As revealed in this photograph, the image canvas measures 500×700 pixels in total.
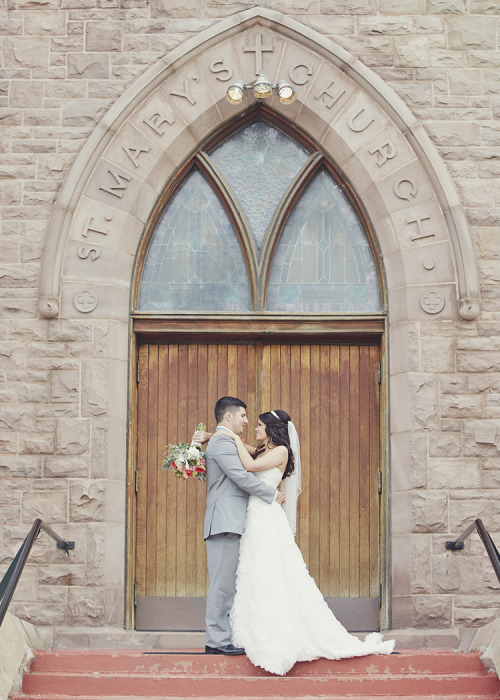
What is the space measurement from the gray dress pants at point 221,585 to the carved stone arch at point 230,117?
2.42 metres

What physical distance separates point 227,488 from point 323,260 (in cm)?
271

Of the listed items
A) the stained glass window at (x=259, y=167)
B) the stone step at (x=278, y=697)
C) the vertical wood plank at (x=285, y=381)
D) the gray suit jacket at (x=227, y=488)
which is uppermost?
the stained glass window at (x=259, y=167)

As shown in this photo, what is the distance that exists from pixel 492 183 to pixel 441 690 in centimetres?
437

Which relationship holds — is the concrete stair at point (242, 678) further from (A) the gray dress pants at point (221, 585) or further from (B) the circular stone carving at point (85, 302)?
(B) the circular stone carving at point (85, 302)

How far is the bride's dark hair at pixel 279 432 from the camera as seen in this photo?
26.8ft

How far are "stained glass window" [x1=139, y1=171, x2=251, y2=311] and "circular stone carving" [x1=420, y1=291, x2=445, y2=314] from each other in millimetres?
1568

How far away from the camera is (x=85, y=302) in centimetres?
916

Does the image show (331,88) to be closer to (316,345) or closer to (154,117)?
(154,117)

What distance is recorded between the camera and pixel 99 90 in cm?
945

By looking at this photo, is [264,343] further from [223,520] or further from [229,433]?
[223,520]

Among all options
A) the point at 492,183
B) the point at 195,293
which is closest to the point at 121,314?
the point at 195,293

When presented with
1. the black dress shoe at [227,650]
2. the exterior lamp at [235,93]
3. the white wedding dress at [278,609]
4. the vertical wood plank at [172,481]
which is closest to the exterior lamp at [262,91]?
the exterior lamp at [235,93]

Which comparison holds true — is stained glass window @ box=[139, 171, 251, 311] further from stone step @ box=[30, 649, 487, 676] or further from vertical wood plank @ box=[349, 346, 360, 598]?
stone step @ box=[30, 649, 487, 676]

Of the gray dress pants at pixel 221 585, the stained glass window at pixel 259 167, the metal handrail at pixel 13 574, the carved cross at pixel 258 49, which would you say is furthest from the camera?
the stained glass window at pixel 259 167
